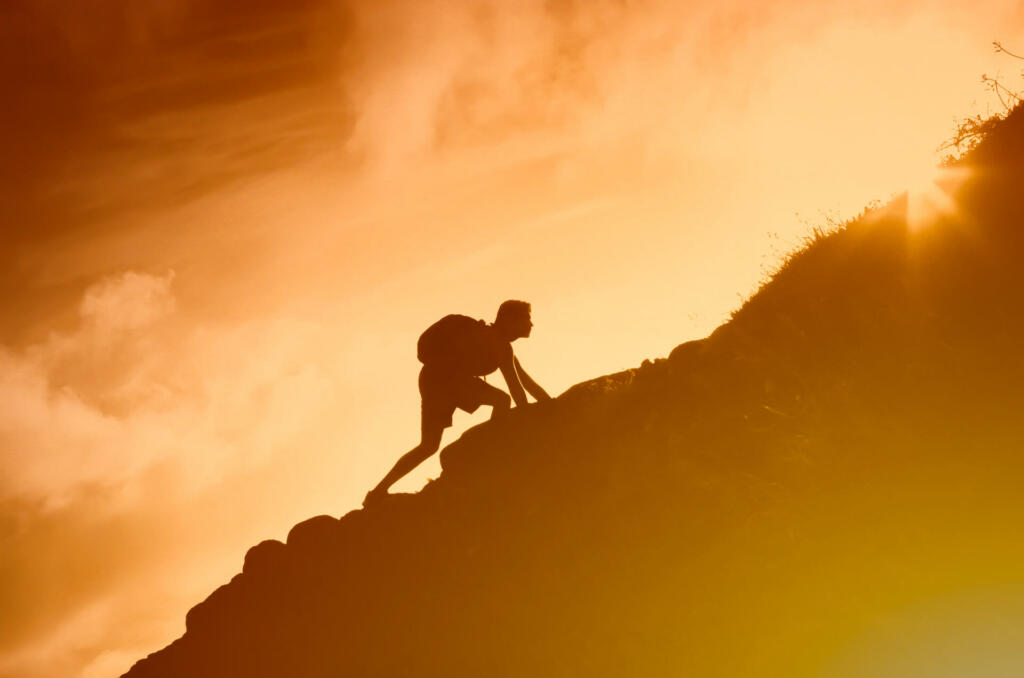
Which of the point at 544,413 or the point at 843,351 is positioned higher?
the point at 544,413

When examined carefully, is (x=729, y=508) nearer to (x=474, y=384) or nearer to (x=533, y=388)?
(x=533, y=388)

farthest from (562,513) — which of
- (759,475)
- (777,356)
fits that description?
(777,356)

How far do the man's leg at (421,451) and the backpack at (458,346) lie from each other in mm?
850

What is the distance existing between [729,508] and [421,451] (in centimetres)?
417

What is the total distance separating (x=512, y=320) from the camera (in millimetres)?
10531

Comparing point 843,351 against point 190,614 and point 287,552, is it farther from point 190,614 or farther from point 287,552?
point 190,614

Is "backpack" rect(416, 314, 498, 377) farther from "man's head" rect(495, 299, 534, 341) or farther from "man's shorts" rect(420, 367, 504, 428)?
"man's head" rect(495, 299, 534, 341)

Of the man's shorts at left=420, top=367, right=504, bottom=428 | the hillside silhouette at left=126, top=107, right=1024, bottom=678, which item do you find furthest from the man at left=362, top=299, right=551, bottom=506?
the hillside silhouette at left=126, top=107, right=1024, bottom=678

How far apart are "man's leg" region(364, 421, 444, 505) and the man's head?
1.66 meters

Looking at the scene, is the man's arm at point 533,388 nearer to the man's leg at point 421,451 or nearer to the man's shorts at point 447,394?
the man's shorts at point 447,394

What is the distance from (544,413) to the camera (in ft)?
36.2

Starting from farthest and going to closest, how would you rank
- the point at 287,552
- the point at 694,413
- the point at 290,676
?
the point at 287,552 < the point at 290,676 < the point at 694,413

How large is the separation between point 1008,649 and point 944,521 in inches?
52.6

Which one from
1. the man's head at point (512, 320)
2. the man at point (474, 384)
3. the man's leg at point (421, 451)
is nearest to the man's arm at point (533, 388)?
the man at point (474, 384)
